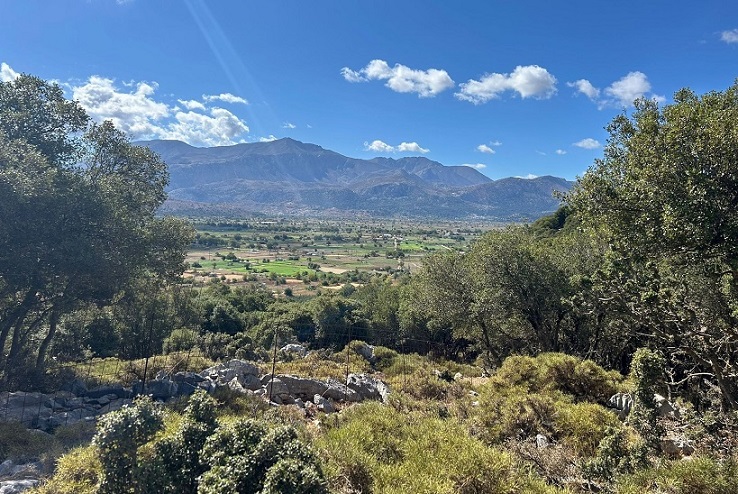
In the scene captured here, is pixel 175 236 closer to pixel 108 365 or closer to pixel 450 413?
pixel 108 365

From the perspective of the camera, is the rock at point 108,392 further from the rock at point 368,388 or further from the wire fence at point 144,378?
the rock at point 368,388

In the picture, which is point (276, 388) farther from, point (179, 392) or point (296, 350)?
point (296, 350)

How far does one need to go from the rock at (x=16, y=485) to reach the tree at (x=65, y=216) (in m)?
7.46

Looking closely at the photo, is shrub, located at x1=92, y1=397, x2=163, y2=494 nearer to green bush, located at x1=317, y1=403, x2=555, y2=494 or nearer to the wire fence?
green bush, located at x1=317, y1=403, x2=555, y2=494

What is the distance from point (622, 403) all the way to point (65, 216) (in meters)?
19.0

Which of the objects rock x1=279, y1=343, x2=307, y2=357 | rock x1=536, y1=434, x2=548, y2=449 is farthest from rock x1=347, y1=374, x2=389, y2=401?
rock x1=279, y1=343, x2=307, y2=357

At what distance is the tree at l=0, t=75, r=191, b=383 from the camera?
12.7 m

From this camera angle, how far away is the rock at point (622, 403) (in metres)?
10.9

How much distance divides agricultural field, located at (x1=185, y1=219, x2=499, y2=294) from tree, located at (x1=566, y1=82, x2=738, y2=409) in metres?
33.4

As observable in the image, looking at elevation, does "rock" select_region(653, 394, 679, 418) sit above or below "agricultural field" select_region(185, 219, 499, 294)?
above

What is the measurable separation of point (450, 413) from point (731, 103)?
35.6ft

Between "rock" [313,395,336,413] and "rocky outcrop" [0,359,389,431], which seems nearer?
"rocky outcrop" [0,359,389,431]

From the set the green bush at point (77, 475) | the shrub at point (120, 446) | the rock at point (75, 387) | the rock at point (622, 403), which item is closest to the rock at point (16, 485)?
the green bush at point (77, 475)

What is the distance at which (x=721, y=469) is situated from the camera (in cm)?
655
